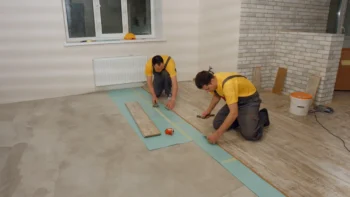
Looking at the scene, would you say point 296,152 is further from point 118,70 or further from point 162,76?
point 118,70

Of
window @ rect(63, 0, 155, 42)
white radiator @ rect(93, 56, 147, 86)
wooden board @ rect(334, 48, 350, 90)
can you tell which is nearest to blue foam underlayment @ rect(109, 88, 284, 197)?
white radiator @ rect(93, 56, 147, 86)

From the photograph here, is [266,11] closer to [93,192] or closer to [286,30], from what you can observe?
[286,30]

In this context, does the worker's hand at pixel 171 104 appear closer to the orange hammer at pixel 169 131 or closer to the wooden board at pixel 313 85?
the orange hammer at pixel 169 131

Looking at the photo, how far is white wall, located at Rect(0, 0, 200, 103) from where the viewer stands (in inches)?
157

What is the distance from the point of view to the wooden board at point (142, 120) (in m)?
2.99

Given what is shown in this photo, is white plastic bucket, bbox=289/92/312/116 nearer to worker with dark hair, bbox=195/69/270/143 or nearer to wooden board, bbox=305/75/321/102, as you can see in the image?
wooden board, bbox=305/75/321/102

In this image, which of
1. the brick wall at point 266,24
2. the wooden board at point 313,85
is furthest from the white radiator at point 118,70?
the wooden board at point 313,85

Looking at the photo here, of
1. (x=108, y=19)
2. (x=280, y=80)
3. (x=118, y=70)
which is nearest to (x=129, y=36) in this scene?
(x=108, y=19)

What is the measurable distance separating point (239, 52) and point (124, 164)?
2929 millimetres

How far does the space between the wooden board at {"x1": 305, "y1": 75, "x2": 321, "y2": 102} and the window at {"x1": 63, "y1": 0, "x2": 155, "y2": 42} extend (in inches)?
122

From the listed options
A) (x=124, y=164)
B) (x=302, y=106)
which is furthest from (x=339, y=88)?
(x=124, y=164)

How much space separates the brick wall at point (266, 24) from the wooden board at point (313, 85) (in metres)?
0.86

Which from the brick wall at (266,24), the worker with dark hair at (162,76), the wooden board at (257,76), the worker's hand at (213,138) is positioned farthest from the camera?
the wooden board at (257,76)

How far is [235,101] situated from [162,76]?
6.67 feet
